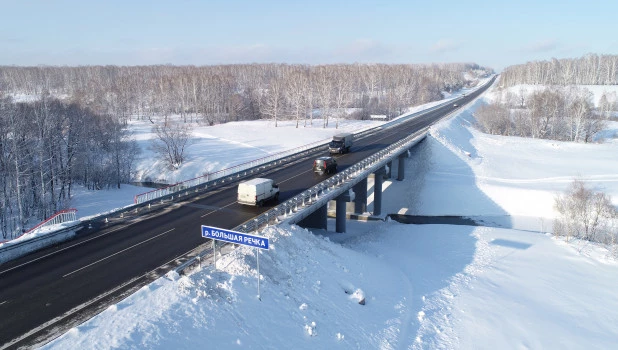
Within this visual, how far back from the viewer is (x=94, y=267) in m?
18.8

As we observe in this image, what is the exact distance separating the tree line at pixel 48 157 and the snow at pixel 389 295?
827cm

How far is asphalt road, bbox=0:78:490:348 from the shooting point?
14.4m

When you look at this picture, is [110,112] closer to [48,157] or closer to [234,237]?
[48,157]

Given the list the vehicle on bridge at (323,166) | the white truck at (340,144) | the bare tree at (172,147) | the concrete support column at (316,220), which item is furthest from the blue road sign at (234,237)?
the bare tree at (172,147)

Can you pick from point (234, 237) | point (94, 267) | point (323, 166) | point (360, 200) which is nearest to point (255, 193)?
point (234, 237)

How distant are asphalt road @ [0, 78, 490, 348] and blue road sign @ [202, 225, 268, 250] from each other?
3639 millimetres

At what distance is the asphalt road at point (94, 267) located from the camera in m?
14.4

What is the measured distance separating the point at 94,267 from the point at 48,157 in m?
37.1

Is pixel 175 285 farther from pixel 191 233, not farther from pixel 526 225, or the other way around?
pixel 526 225

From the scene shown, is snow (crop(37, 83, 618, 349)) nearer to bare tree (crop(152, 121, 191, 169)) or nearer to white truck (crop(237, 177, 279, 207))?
white truck (crop(237, 177, 279, 207))

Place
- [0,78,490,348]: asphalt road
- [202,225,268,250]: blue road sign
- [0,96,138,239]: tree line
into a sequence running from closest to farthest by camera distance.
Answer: [0,78,490,348]: asphalt road, [202,225,268,250]: blue road sign, [0,96,138,239]: tree line

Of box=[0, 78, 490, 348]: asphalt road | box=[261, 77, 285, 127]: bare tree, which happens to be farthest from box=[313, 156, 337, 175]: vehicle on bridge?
box=[261, 77, 285, 127]: bare tree

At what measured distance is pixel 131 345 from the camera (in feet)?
41.4

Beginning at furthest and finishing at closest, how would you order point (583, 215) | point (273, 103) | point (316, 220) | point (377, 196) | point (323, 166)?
point (273, 103) < point (377, 196) < point (583, 215) < point (323, 166) < point (316, 220)
